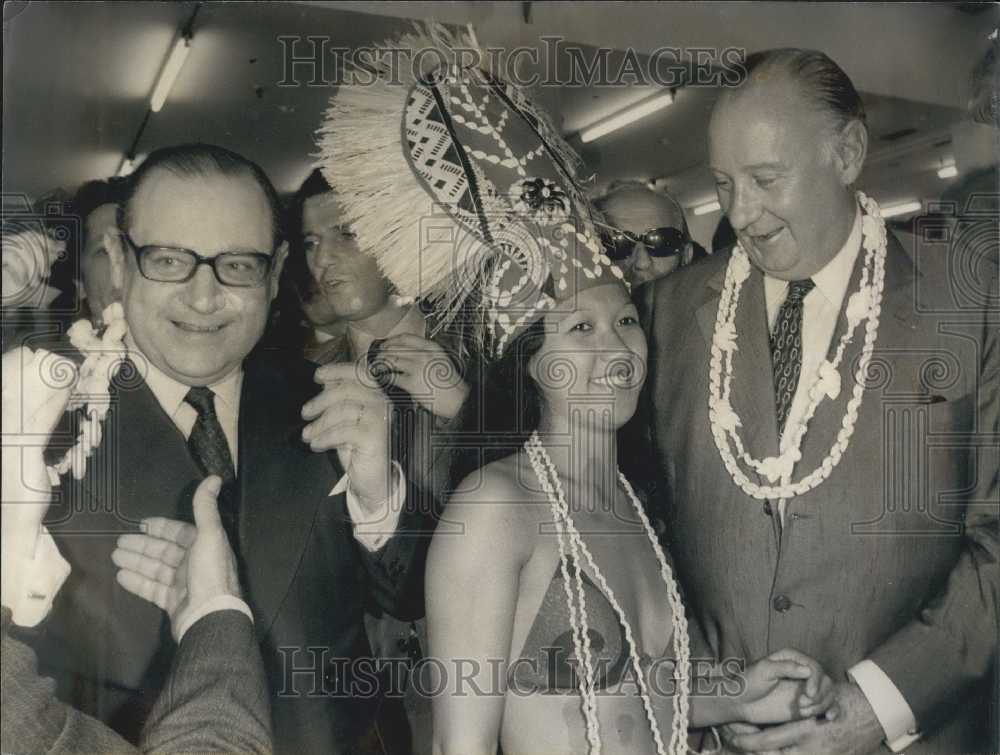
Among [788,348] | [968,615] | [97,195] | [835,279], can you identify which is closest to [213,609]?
[97,195]

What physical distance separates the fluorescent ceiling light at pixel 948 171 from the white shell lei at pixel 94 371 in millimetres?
1531

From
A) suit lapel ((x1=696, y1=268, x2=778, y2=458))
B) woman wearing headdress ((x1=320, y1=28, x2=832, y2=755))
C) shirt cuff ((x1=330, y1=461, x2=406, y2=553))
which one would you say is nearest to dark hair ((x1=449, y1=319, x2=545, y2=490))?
woman wearing headdress ((x1=320, y1=28, x2=832, y2=755))

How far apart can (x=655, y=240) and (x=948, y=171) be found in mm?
602

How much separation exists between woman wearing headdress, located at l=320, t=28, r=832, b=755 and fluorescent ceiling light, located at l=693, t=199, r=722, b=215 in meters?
0.20

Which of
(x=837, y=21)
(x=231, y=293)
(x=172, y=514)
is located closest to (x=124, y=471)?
(x=172, y=514)

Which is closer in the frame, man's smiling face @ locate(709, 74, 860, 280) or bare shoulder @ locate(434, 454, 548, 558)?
bare shoulder @ locate(434, 454, 548, 558)

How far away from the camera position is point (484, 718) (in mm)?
1694

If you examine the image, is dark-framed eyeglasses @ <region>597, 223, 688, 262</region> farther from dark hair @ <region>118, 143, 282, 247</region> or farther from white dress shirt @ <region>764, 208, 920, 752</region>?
dark hair @ <region>118, 143, 282, 247</region>

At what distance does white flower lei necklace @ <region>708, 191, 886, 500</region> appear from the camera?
178 cm

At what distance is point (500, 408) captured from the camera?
179cm

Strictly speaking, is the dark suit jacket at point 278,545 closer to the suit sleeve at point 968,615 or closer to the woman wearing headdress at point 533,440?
the woman wearing headdress at point 533,440

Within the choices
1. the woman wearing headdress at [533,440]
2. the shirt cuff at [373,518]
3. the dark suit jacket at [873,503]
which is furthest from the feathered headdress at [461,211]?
the shirt cuff at [373,518]

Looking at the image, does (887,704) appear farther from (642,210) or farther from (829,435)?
(642,210)

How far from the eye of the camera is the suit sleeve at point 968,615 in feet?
5.89
